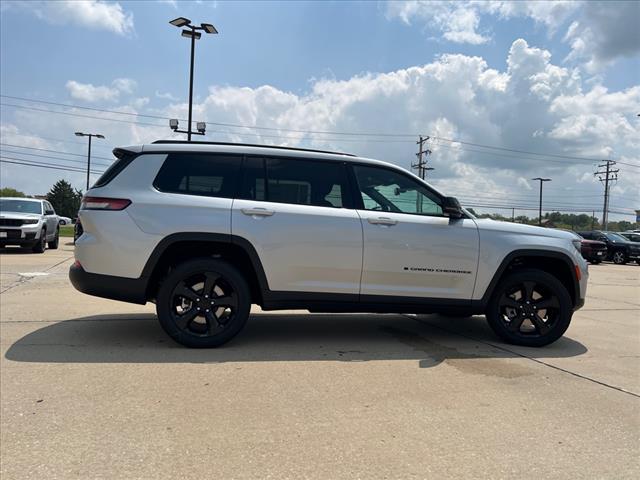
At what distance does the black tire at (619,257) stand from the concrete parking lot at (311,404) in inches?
943

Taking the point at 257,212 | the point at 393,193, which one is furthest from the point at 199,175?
the point at 393,193

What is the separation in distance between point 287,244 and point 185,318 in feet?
3.88

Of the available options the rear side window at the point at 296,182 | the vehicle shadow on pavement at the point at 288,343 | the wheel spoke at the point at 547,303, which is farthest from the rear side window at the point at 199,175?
the wheel spoke at the point at 547,303

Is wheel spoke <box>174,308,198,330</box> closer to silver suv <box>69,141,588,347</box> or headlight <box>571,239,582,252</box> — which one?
silver suv <box>69,141,588,347</box>

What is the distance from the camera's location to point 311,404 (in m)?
3.44

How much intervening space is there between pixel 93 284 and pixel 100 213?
2.18ft

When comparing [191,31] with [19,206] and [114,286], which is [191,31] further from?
→ [114,286]

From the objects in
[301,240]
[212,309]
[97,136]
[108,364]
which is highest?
[97,136]

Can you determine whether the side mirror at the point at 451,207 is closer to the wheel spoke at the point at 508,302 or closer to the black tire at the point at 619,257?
the wheel spoke at the point at 508,302

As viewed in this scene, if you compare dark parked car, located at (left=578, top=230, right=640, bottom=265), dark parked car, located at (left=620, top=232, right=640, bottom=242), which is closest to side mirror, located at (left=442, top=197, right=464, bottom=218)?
dark parked car, located at (left=578, top=230, right=640, bottom=265)

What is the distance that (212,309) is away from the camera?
466cm

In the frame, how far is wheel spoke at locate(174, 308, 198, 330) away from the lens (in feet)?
15.1

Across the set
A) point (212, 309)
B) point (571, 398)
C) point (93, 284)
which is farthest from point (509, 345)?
point (93, 284)

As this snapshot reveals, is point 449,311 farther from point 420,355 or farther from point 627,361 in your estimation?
point 627,361
